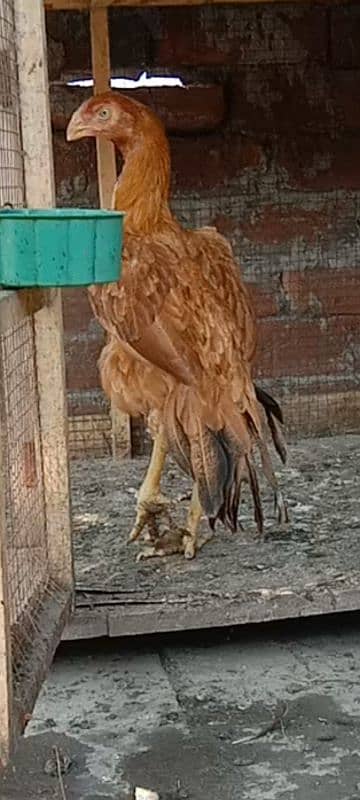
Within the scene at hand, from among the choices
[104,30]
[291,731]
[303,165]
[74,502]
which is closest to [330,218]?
[303,165]

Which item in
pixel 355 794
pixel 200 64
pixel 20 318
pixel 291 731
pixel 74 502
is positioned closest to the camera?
pixel 20 318

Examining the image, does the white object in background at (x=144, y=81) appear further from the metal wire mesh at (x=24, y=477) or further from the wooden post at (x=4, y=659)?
the wooden post at (x=4, y=659)

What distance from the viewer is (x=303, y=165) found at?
15.4 feet

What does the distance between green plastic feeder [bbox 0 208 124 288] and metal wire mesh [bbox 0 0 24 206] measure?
0.33 meters

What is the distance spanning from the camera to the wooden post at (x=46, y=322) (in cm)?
246

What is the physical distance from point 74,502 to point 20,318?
78.9 inches

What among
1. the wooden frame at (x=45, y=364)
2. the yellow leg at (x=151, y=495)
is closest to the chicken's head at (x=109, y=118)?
the wooden frame at (x=45, y=364)

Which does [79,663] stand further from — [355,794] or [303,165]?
[303,165]

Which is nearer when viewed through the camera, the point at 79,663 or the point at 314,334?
the point at 79,663

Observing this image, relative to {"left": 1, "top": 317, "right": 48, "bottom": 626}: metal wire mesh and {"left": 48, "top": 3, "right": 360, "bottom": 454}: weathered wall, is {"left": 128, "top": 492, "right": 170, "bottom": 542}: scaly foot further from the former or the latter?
{"left": 48, "top": 3, "right": 360, "bottom": 454}: weathered wall

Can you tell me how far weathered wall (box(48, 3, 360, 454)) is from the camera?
448 cm

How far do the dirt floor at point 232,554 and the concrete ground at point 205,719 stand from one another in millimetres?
187

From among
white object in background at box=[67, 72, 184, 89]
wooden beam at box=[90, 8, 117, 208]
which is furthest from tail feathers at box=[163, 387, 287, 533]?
white object in background at box=[67, 72, 184, 89]

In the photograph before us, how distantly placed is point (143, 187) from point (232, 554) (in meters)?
1.11
